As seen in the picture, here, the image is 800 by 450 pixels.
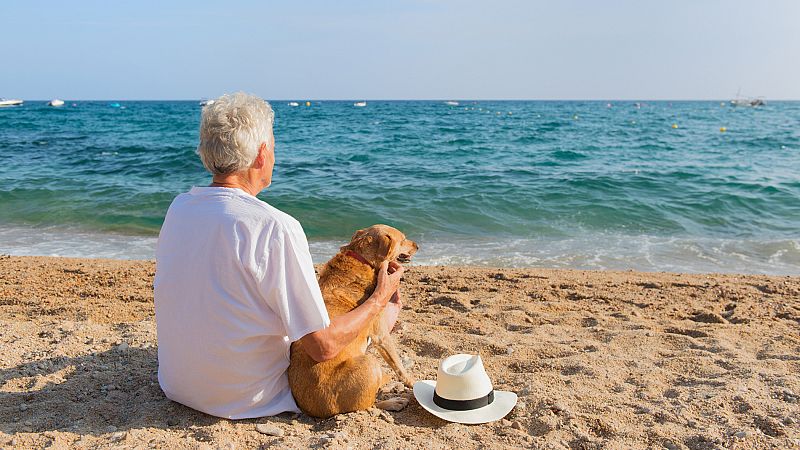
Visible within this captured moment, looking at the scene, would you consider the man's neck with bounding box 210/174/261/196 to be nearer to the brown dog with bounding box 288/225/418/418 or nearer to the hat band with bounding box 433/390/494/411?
the brown dog with bounding box 288/225/418/418

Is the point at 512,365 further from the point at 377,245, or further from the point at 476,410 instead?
the point at 377,245

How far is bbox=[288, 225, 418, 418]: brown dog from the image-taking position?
11.0ft

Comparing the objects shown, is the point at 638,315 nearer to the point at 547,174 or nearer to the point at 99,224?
the point at 99,224

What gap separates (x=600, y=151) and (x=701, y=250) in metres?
14.0

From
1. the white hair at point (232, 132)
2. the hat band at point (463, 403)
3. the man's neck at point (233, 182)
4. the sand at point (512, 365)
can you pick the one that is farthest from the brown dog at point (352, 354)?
the white hair at point (232, 132)

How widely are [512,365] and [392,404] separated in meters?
1.21

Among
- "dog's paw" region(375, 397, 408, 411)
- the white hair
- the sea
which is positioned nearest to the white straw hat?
"dog's paw" region(375, 397, 408, 411)

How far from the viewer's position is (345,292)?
3680mm

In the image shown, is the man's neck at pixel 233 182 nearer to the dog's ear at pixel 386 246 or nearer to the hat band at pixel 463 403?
the dog's ear at pixel 386 246

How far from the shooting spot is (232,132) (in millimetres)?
2918

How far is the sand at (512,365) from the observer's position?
329 centimetres

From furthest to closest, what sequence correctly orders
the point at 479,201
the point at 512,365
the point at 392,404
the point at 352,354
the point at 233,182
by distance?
the point at 479,201 < the point at 512,365 < the point at 392,404 < the point at 352,354 < the point at 233,182

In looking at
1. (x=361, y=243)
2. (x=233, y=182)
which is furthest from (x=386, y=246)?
(x=233, y=182)

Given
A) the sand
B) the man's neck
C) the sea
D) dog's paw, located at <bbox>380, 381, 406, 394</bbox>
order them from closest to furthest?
the man's neck, the sand, dog's paw, located at <bbox>380, 381, 406, 394</bbox>, the sea
